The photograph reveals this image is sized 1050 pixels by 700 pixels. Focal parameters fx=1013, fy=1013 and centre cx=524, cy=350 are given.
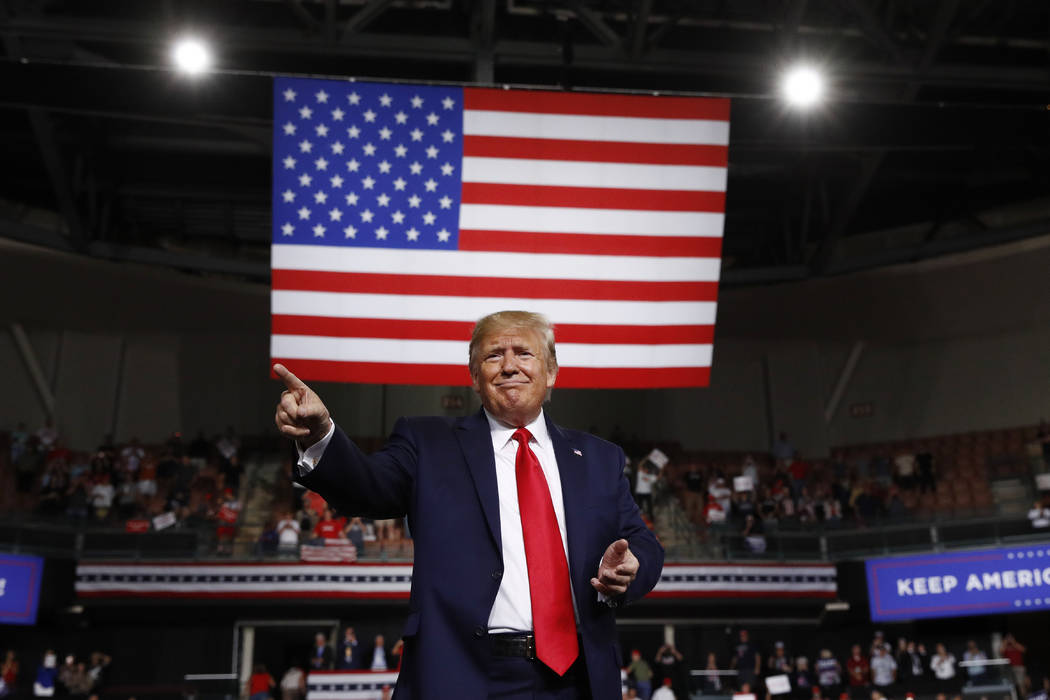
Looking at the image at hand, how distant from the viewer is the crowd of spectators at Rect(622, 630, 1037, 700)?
1531 cm

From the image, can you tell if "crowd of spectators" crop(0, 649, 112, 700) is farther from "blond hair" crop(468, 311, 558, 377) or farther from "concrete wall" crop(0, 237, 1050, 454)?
"blond hair" crop(468, 311, 558, 377)

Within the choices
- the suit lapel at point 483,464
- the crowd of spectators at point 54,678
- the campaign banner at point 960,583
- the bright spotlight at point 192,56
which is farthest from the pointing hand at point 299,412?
the campaign banner at point 960,583

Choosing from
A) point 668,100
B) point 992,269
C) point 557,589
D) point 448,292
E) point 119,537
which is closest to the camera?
point 557,589

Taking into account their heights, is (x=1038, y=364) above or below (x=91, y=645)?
above

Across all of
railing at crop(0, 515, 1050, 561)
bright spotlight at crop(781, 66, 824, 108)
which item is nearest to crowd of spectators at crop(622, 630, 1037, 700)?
railing at crop(0, 515, 1050, 561)

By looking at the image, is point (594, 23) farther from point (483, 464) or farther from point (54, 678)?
point (54, 678)

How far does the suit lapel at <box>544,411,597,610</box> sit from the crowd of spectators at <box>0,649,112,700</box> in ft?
46.8

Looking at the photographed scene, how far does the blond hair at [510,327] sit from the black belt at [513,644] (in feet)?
2.43

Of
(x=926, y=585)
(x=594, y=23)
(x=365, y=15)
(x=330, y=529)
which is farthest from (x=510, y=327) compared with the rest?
(x=926, y=585)

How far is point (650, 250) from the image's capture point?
9.82m

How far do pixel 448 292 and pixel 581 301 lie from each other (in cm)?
125

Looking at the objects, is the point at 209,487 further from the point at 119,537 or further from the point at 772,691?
the point at 772,691

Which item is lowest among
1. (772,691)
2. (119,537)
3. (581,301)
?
(772,691)

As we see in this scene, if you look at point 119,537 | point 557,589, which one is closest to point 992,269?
point 119,537
